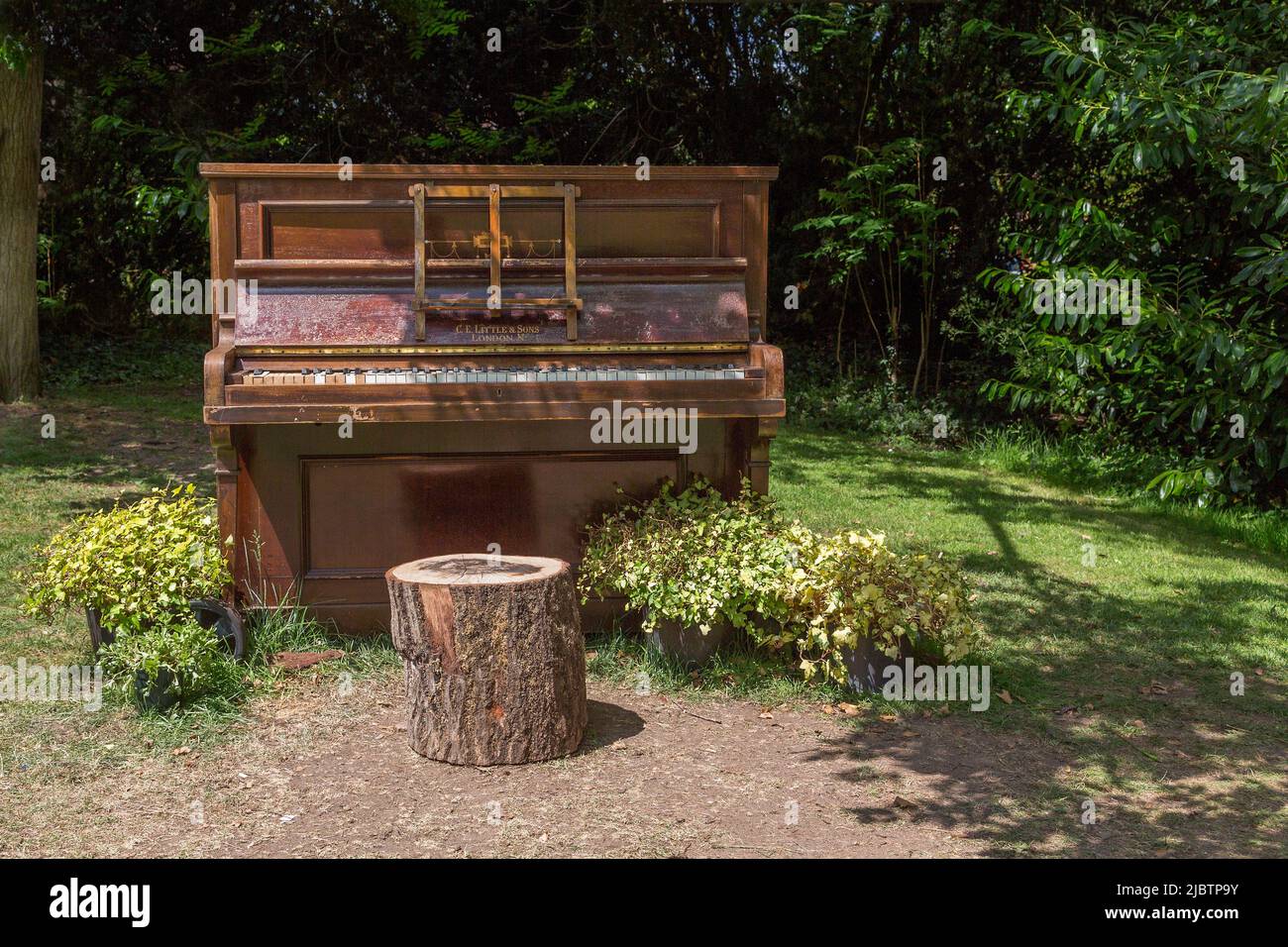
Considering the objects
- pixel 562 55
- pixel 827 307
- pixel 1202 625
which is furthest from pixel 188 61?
pixel 1202 625

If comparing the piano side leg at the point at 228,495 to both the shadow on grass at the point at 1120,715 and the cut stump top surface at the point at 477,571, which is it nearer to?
the cut stump top surface at the point at 477,571

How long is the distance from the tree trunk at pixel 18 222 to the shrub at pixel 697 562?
7.38m

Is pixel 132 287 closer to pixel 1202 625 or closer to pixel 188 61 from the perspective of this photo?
pixel 188 61

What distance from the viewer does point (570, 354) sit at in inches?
203

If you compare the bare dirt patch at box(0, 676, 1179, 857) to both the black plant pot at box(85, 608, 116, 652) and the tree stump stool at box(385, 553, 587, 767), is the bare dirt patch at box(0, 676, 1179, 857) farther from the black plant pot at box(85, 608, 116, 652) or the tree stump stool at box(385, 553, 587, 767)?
the black plant pot at box(85, 608, 116, 652)

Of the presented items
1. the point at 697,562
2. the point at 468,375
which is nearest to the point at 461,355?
the point at 468,375

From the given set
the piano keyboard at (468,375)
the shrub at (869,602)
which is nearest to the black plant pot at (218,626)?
the piano keyboard at (468,375)

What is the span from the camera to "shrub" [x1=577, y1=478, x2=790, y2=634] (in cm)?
496

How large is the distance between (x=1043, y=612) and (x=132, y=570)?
4441mm

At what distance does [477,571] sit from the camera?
14.8ft

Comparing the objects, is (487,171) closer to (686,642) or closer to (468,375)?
(468,375)

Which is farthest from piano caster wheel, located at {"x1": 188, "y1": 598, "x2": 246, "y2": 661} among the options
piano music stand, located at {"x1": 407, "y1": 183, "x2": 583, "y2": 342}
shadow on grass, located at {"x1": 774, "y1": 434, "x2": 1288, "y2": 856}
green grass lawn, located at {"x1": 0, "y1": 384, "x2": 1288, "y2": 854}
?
shadow on grass, located at {"x1": 774, "y1": 434, "x2": 1288, "y2": 856}

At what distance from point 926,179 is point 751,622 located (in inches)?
316

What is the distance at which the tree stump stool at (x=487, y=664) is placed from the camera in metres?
4.27
